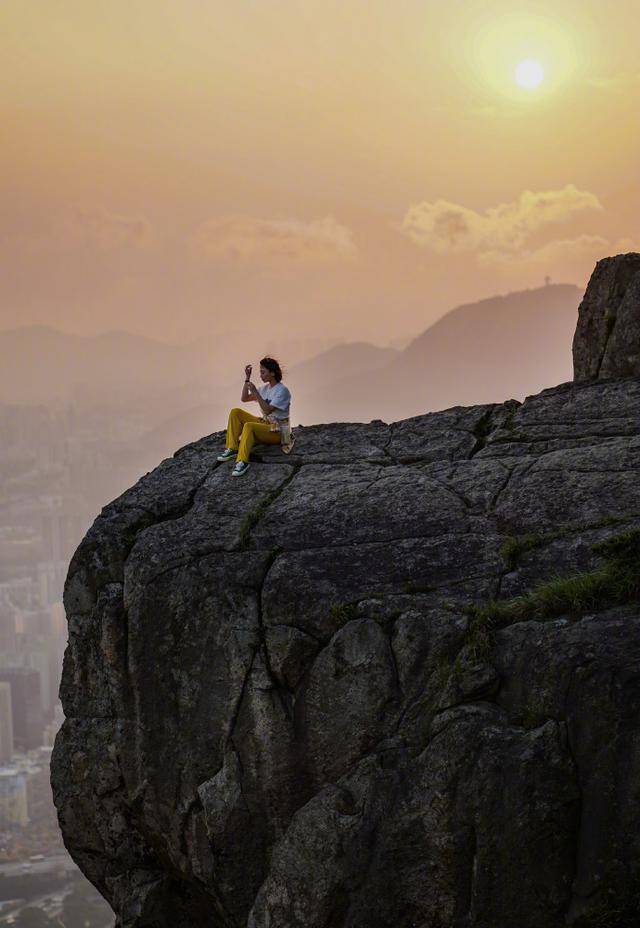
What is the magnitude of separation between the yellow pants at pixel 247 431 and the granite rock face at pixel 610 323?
26.3ft

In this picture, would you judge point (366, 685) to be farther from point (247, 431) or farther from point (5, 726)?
point (5, 726)

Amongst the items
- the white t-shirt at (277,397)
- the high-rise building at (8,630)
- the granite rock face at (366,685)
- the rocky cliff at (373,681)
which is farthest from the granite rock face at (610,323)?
the high-rise building at (8,630)

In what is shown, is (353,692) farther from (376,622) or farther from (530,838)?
(530,838)

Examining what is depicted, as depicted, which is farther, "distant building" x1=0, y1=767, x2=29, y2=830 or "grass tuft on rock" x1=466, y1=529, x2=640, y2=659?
"distant building" x1=0, y1=767, x2=29, y2=830

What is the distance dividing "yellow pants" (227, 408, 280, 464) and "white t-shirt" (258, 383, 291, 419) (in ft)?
1.18

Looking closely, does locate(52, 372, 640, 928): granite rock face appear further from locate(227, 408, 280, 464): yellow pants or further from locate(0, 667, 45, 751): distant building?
locate(0, 667, 45, 751): distant building

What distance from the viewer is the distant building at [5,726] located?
127312 mm

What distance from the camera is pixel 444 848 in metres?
13.5

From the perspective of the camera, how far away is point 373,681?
606 inches

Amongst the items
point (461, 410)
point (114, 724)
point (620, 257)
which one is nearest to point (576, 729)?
point (114, 724)

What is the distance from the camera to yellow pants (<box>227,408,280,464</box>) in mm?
21500

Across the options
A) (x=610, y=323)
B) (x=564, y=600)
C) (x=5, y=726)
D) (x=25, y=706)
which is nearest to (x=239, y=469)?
(x=564, y=600)

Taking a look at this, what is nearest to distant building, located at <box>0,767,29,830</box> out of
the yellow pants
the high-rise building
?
the high-rise building

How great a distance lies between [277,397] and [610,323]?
8702 millimetres
